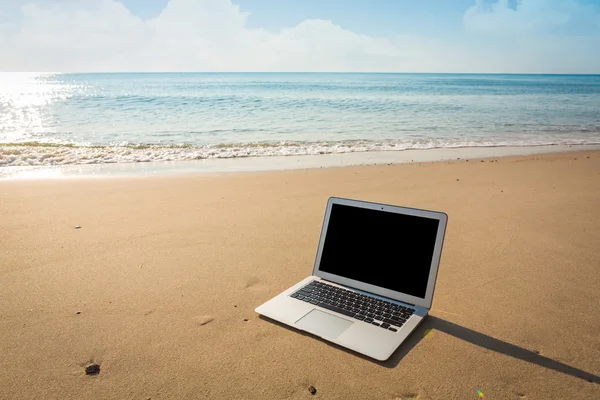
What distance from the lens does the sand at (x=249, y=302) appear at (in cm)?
194

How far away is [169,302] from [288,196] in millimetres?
3025

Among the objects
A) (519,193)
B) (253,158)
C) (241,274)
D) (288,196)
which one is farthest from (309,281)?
(253,158)

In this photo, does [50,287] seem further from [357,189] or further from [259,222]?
[357,189]

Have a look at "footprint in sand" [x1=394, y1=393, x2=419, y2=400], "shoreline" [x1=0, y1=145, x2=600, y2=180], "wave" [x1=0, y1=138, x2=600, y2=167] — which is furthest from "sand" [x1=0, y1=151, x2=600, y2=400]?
"wave" [x1=0, y1=138, x2=600, y2=167]

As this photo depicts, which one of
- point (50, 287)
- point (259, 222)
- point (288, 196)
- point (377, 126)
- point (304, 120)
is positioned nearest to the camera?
point (50, 287)

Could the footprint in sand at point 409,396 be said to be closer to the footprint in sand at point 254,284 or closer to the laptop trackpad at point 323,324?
the laptop trackpad at point 323,324

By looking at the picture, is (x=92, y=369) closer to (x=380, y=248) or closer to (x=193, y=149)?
(x=380, y=248)

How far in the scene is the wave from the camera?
9.91 meters

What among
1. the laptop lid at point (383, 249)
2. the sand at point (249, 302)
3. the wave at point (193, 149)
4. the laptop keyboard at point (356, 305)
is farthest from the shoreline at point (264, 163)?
the laptop keyboard at point (356, 305)

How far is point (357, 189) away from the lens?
20.2 ft

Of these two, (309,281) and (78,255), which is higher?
(309,281)

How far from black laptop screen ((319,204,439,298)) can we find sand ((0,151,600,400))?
0.31 metres

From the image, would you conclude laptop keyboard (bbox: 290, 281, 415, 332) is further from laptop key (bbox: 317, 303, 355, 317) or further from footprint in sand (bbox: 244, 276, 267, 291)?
footprint in sand (bbox: 244, 276, 267, 291)

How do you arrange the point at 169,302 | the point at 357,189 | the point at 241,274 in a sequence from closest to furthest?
the point at 169,302
the point at 241,274
the point at 357,189
